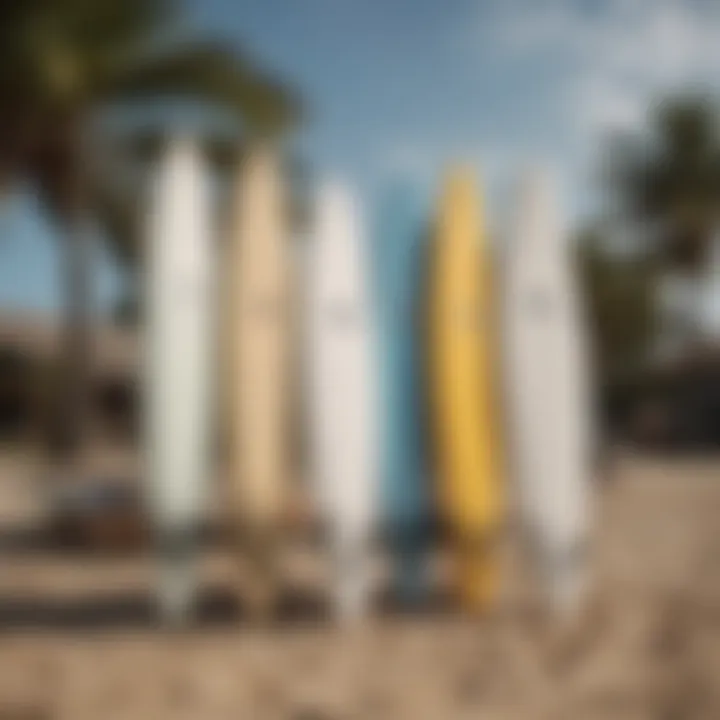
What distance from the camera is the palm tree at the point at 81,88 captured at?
1091 cm

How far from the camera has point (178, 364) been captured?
515cm

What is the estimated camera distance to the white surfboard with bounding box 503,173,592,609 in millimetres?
5023

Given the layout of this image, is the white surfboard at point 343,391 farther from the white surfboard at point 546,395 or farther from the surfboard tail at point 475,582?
the white surfboard at point 546,395

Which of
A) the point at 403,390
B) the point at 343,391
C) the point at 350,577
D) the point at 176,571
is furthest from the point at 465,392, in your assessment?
the point at 176,571

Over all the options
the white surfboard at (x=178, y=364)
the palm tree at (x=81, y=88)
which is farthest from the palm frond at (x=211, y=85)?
the white surfboard at (x=178, y=364)

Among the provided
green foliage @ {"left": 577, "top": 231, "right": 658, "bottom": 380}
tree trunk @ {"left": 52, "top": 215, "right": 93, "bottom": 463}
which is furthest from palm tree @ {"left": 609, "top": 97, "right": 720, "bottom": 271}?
tree trunk @ {"left": 52, "top": 215, "right": 93, "bottom": 463}

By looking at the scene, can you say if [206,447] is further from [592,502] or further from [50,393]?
Result: [50,393]

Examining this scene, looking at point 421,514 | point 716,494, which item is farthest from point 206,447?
point 716,494

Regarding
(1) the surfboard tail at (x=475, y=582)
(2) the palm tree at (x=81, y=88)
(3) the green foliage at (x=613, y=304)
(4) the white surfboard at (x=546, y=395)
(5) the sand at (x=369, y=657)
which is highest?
(2) the palm tree at (x=81, y=88)

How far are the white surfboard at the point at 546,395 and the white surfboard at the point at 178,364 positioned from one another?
51.0 inches

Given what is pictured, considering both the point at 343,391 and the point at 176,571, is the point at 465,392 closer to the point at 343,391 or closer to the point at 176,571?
the point at 343,391

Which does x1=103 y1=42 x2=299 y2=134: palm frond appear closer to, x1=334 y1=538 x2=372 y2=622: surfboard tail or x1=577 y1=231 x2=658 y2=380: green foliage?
x1=334 y1=538 x2=372 y2=622: surfboard tail

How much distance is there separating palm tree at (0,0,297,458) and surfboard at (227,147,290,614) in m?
6.13

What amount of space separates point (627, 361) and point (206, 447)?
19.6 meters
